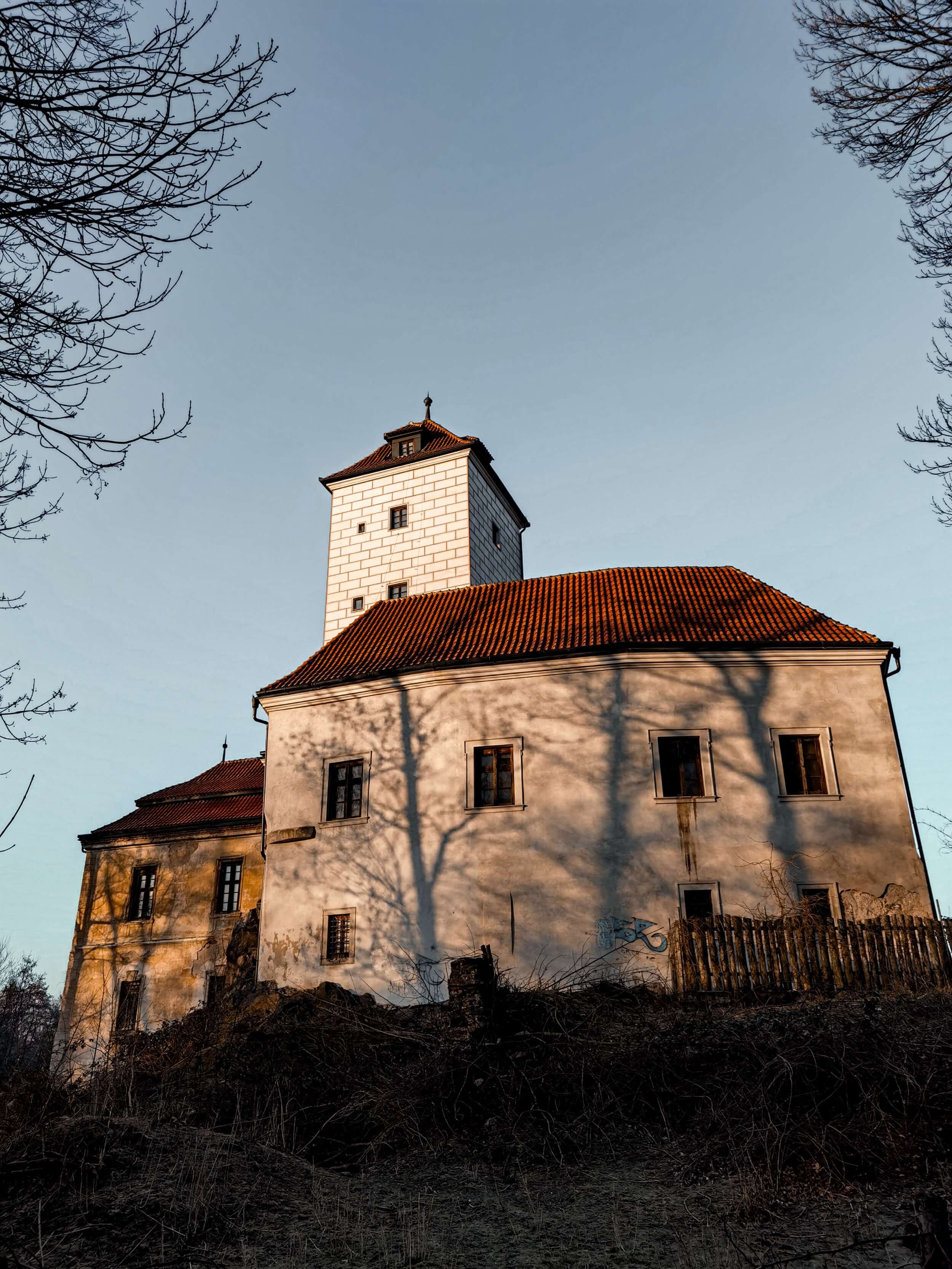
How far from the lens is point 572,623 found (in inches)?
819

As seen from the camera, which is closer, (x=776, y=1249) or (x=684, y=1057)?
(x=776, y=1249)

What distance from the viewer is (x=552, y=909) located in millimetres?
17922

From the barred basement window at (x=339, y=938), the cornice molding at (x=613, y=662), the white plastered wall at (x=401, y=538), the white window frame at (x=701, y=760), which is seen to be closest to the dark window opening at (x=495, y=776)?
the cornice molding at (x=613, y=662)

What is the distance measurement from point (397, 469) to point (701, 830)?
19.0 metres

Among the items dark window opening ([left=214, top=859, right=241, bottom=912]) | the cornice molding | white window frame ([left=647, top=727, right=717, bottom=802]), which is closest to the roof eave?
the cornice molding

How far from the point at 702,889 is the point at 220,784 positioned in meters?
18.4

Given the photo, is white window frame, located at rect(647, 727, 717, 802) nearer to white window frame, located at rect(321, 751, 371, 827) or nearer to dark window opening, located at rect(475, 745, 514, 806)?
dark window opening, located at rect(475, 745, 514, 806)

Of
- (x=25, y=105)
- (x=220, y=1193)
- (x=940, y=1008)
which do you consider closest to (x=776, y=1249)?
(x=220, y=1193)

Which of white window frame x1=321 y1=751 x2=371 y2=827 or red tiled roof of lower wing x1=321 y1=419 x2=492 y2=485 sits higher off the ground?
red tiled roof of lower wing x1=321 y1=419 x2=492 y2=485

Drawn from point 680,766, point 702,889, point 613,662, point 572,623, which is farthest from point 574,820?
point 572,623

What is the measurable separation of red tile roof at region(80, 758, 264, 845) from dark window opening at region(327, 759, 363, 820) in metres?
7.44

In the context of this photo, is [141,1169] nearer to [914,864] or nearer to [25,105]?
[25,105]

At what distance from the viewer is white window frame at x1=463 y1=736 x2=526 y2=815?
A: 1886cm

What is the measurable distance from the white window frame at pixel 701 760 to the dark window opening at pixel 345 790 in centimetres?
615
